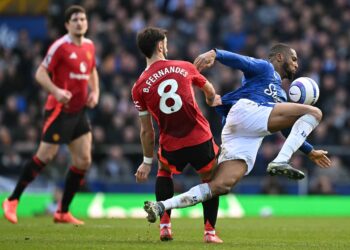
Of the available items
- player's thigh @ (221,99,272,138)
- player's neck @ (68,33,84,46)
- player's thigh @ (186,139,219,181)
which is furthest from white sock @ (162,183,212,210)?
player's neck @ (68,33,84,46)

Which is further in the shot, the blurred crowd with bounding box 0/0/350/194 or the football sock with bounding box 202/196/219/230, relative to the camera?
the blurred crowd with bounding box 0/0/350/194

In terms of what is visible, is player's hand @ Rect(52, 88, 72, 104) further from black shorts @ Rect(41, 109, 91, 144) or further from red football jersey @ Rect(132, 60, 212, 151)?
red football jersey @ Rect(132, 60, 212, 151)

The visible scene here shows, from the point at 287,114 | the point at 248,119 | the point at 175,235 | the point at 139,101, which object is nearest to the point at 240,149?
the point at 248,119

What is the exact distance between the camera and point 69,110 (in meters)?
13.2

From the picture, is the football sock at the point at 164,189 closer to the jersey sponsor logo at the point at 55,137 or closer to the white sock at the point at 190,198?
the white sock at the point at 190,198

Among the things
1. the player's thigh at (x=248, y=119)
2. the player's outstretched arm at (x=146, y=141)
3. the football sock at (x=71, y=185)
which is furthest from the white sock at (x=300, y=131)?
the football sock at (x=71, y=185)

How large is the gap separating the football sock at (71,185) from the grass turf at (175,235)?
12.2 inches

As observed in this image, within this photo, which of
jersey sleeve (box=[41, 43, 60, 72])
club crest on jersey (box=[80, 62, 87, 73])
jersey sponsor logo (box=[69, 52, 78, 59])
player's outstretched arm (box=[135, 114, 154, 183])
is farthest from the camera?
club crest on jersey (box=[80, 62, 87, 73])

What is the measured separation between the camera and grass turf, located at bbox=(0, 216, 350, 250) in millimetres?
9630

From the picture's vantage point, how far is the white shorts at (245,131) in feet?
33.8

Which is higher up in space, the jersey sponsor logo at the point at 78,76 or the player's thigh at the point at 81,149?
the jersey sponsor logo at the point at 78,76

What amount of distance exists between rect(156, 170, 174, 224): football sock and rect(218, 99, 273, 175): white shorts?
59 cm

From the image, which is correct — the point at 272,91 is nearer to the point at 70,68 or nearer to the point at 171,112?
the point at 171,112

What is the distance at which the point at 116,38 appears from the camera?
23.8 metres
